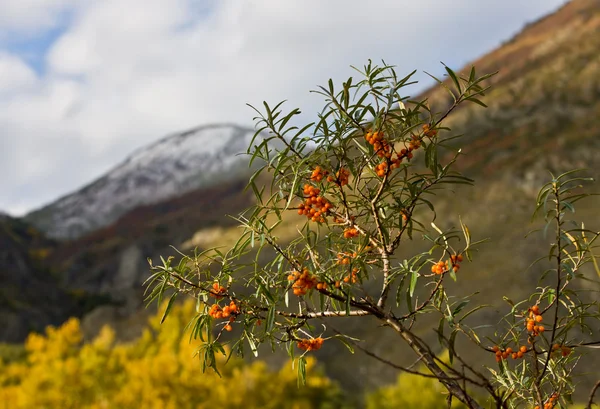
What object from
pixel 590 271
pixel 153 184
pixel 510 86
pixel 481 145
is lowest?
pixel 590 271

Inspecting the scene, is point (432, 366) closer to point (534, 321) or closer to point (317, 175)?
point (534, 321)

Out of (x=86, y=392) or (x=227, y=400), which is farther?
(x=86, y=392)

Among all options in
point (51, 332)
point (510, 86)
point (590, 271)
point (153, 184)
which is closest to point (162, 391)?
point (51, 332)

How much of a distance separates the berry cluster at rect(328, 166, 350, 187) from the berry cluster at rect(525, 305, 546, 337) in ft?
2.18

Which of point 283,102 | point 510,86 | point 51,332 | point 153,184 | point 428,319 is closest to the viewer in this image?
point 283,102

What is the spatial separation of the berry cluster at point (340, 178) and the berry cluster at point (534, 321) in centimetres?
66

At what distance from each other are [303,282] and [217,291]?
0.30 metres

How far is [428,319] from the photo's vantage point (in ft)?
72.0

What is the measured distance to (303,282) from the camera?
1.45 m

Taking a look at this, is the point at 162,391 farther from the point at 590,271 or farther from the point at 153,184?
the point at 153,184

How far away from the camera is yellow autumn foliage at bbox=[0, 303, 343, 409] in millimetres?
10336

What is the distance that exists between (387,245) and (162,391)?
9.91 metres

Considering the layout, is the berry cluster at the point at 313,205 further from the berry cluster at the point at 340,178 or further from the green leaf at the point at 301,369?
the green leaf at the point at 301,369

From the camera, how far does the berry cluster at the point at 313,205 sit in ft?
5.10
